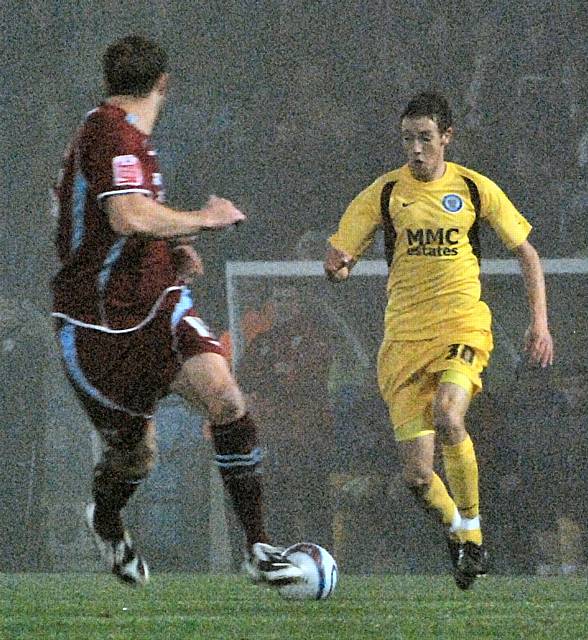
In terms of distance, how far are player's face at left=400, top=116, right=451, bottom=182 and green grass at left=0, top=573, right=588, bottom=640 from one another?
1960 millimetres

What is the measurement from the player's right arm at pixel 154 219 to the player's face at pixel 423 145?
108 inches

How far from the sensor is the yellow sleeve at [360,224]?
27.2 feet

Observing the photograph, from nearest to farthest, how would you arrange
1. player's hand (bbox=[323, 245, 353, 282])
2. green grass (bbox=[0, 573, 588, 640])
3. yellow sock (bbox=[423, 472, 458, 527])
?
green grass (bbox=[0, 573, 588, 640]) → player's hand (bbox=[323, 245, 353, 282]) → yellow sock (bbox=[423, 472, 458, 527])

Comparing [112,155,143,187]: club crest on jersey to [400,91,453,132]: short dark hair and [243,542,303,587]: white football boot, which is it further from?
[400,91,453,132]: short dark hair

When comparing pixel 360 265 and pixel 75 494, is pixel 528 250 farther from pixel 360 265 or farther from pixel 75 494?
pixel 75 494

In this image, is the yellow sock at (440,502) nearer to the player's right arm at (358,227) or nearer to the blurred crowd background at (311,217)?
the player's right arm at (358,227)

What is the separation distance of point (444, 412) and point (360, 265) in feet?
13.0

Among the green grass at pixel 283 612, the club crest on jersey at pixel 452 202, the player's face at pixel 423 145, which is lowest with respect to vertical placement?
the green grass at pixel 283 612

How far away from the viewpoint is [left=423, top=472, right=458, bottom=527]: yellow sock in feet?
27.0

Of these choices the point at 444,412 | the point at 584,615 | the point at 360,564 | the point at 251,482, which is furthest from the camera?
the point at 360,564

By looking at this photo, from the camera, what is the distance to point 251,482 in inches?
240

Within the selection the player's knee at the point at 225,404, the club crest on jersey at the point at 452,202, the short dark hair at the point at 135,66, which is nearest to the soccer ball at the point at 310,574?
the player's knee at the point at 225,404

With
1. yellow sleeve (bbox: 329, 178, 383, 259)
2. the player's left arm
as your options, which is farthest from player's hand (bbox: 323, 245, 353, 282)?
the player's left arm

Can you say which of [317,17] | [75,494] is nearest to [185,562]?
[75,494]
